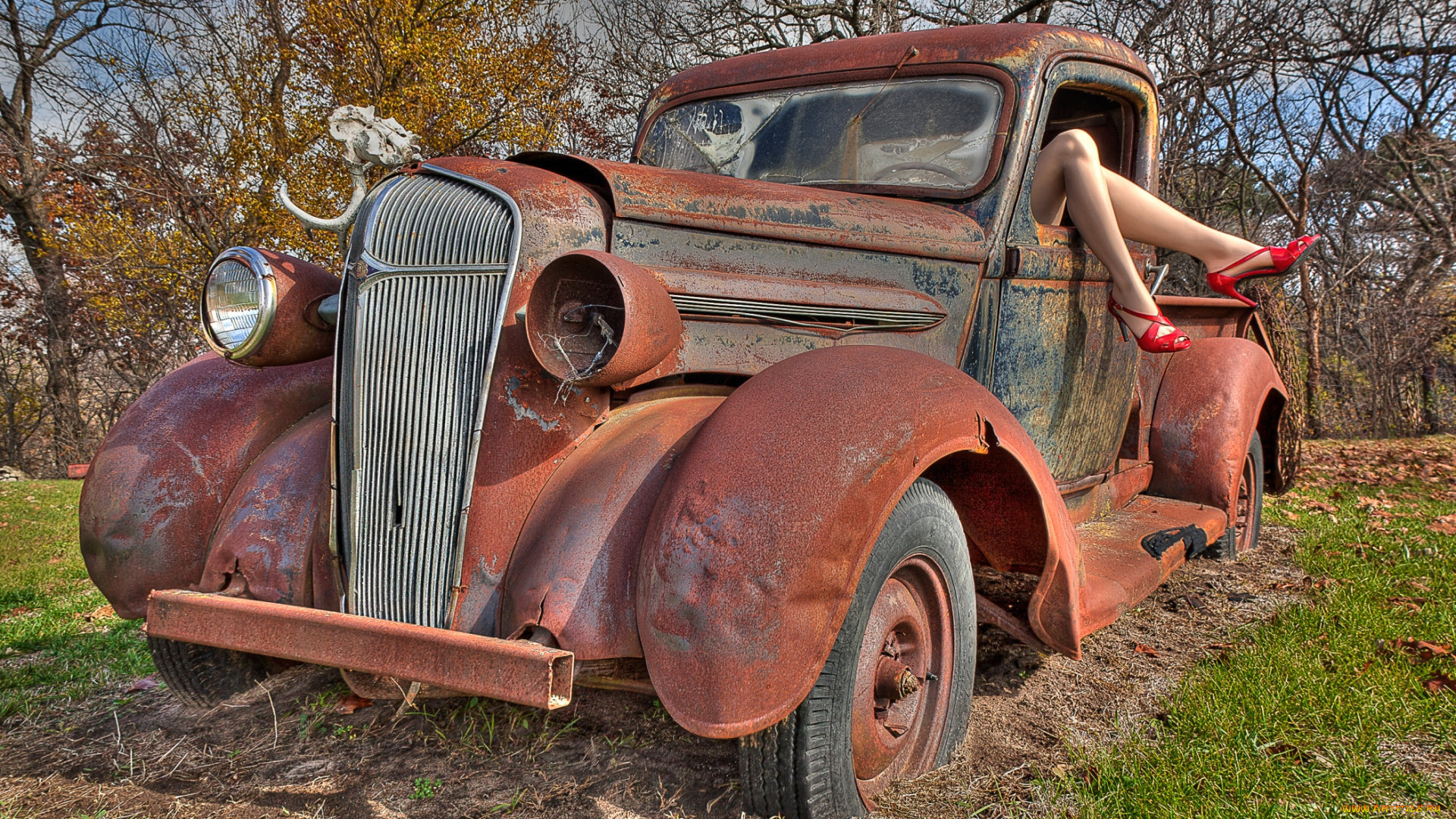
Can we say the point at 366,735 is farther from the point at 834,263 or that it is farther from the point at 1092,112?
the point at 1092,112

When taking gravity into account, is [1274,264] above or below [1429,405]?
above

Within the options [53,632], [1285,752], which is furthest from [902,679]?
[53,632]

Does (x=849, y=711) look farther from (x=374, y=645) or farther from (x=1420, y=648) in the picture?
(x=1420, y=648)

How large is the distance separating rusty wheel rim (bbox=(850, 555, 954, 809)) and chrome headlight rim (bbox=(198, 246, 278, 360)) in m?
1.75

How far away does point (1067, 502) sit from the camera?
3.26 metres

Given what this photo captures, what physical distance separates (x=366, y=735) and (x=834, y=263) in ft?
6.14

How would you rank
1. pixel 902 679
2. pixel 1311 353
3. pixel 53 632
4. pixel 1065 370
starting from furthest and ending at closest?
pixel 1311 353
pixel 53 632
pixel 1065 370
pixel 902 679

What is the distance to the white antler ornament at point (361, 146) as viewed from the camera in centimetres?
237

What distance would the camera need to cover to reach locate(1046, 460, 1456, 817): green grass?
2.03m

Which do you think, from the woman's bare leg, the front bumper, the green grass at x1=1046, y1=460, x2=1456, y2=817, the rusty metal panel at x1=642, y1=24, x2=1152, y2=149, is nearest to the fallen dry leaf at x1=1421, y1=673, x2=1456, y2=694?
the green grass at x1=1046, y1=460, x2=1456, y2=817

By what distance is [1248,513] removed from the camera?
4.57 metres

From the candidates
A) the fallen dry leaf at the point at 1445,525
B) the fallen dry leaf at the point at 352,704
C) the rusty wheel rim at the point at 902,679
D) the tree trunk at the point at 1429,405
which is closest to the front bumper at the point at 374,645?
the rusty wheel rim at the point at 902,679

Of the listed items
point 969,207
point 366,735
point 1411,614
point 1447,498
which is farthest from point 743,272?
point 1447,498

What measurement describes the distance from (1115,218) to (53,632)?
4.42 meters
